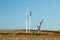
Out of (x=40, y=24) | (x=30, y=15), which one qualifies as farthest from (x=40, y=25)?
(x=30, y=15)

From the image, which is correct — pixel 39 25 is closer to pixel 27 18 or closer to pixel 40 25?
pixel 40 25

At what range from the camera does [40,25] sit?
6475 centimetres

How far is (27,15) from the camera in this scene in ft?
172

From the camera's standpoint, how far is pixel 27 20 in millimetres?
52812

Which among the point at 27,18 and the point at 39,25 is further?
the point at 39,25

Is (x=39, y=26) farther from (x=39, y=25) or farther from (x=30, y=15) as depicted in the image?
(x=30, y=15)

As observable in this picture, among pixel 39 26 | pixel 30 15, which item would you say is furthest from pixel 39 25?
pixel 30 15

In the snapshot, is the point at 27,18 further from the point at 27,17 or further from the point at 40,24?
the point at 40,24

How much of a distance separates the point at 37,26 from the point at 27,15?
13827mm

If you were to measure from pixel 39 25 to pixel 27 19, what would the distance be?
41.6ft

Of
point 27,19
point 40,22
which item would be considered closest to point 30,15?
point 27,19

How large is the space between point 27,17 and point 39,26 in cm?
1319

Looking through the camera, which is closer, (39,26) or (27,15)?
(27,15)

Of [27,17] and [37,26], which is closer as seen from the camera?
[27,17]
